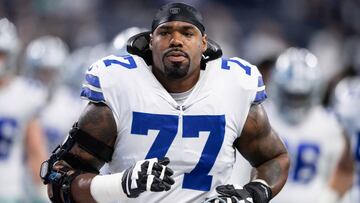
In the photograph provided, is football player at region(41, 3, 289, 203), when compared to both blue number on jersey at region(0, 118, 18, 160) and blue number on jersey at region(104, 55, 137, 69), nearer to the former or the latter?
blue number on jersey at region(104, 55, 137, 69)

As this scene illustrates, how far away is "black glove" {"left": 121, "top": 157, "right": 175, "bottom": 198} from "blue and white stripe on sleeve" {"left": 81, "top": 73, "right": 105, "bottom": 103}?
44cm

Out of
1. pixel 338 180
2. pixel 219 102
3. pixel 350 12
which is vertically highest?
pixel 350 12

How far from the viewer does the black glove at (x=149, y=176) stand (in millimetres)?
5156

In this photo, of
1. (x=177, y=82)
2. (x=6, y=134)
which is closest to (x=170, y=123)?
Result: (x=177, y=82)

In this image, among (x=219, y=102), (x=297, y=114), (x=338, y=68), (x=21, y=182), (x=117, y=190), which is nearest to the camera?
(x=117, y=190)

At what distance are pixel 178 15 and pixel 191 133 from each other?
0.53 m

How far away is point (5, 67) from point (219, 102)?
405cm

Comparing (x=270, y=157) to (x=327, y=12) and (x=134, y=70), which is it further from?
(x=327, y=12)

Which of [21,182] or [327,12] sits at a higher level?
[327,12]

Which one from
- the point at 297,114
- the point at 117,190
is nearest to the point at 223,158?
the point at 117,190

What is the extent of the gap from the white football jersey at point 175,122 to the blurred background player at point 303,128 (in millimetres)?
2966

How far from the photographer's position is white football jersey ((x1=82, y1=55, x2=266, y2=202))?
18.3ft

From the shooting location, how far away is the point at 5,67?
944cm

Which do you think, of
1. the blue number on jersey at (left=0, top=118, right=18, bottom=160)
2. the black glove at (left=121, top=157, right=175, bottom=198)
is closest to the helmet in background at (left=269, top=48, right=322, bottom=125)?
the blue number on jersey at (left=0, top=118, right=18, bottom=160)
